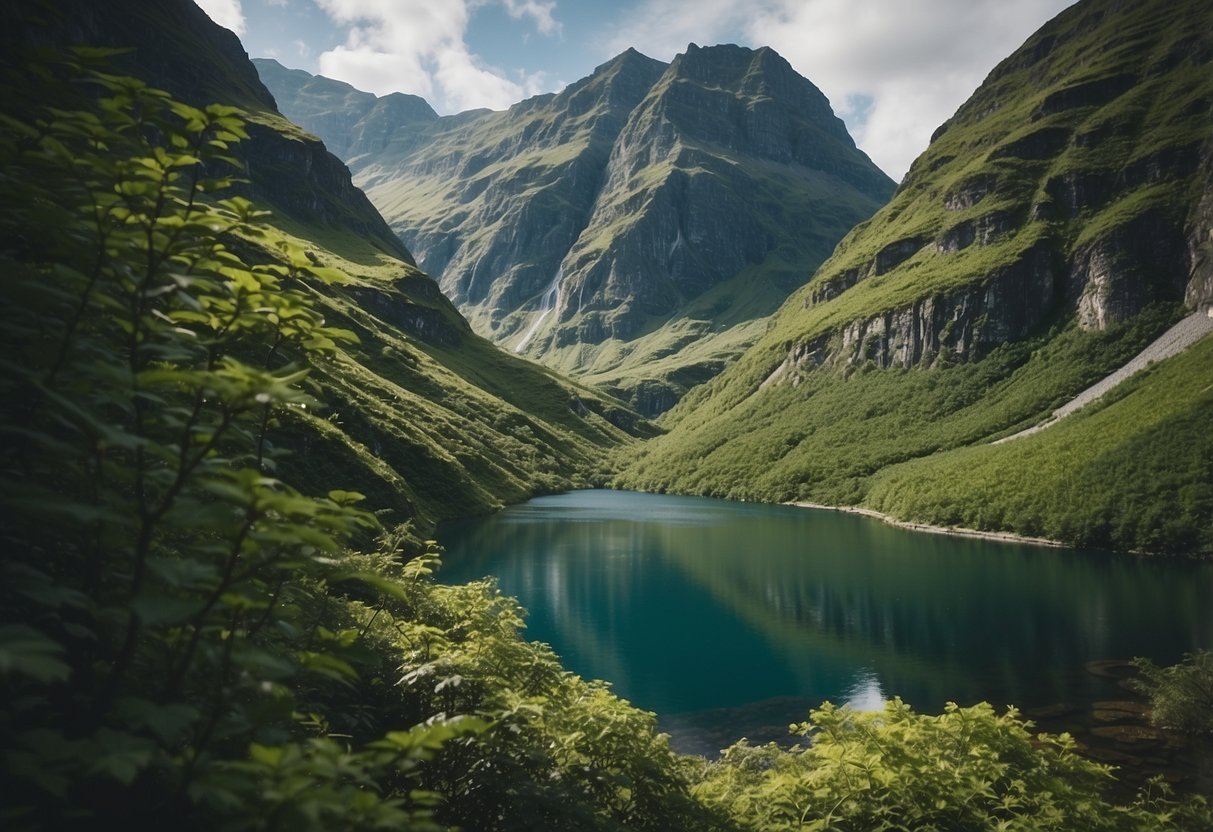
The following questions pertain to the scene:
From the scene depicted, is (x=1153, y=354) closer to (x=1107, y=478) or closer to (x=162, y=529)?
(x=1107, y=478)

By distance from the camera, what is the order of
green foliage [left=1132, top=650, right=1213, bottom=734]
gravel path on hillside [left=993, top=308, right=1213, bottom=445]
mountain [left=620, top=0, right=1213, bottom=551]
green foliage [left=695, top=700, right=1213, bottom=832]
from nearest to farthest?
green foliage [left=695, top=700, right=1213, bottom=832] < green foliage [left=1132, top=650, right=1213, bottom=734] < mountain [left=620, top=0, right=1213, bottom=551] < gravel path on hillside [left=993, top=308, right=1213, bottom=445]

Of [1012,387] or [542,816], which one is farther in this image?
[1012,387]

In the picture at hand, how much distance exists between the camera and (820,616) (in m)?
58.5

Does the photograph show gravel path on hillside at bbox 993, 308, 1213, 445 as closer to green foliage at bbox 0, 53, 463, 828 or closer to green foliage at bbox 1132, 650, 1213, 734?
green foliage at bbox 1132, 650, 1213, 734

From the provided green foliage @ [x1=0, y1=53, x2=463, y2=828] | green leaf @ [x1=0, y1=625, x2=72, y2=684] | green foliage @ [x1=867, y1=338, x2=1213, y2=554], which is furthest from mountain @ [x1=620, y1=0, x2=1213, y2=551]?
green leaf @ [x1=0, y1=625, x2=72, y2=684]

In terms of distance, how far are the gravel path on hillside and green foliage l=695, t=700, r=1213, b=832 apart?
531 feet

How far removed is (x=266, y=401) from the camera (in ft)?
12.2

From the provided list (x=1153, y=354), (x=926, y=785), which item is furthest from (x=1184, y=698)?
(x=1153, y=354)

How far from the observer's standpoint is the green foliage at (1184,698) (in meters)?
32.4

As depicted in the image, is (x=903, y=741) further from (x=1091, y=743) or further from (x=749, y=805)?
(x=1091, y=743)

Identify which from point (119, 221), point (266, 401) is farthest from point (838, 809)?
point (119, 221)

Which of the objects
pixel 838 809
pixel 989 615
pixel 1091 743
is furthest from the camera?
pixel 989 615

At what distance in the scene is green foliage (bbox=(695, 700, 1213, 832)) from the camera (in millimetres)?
10172

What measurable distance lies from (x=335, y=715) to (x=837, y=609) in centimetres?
5892
